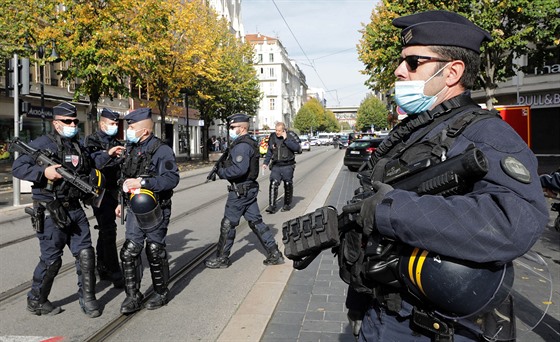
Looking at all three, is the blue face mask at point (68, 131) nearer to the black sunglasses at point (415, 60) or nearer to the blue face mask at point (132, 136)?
the blue face mask at point (132, 136)

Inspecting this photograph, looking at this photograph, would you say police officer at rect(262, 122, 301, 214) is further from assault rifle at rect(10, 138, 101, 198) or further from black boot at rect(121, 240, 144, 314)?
assault rifle at rect(10, 138, 101, 198)

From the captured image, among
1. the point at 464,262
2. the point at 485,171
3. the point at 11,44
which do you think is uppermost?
the point at 11,44

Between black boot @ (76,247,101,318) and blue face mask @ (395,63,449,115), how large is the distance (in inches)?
138

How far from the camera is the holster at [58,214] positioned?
4273mm

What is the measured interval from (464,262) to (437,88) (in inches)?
27.2

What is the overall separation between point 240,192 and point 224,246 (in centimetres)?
70

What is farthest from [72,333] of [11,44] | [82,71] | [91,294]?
[82,71]

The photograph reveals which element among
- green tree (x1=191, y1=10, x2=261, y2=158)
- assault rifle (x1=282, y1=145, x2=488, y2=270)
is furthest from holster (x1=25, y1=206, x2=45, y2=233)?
green tree (x1=191, y1=10, x2=261, y2=158)

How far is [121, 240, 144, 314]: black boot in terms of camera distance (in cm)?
448

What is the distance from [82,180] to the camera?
14.6 ft

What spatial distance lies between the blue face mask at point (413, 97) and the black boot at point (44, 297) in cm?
369

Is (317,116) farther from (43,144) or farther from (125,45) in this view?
(43,144)

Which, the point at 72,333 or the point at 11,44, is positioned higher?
the point at 11,44

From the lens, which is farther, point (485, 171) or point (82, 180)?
point (82, 180)
